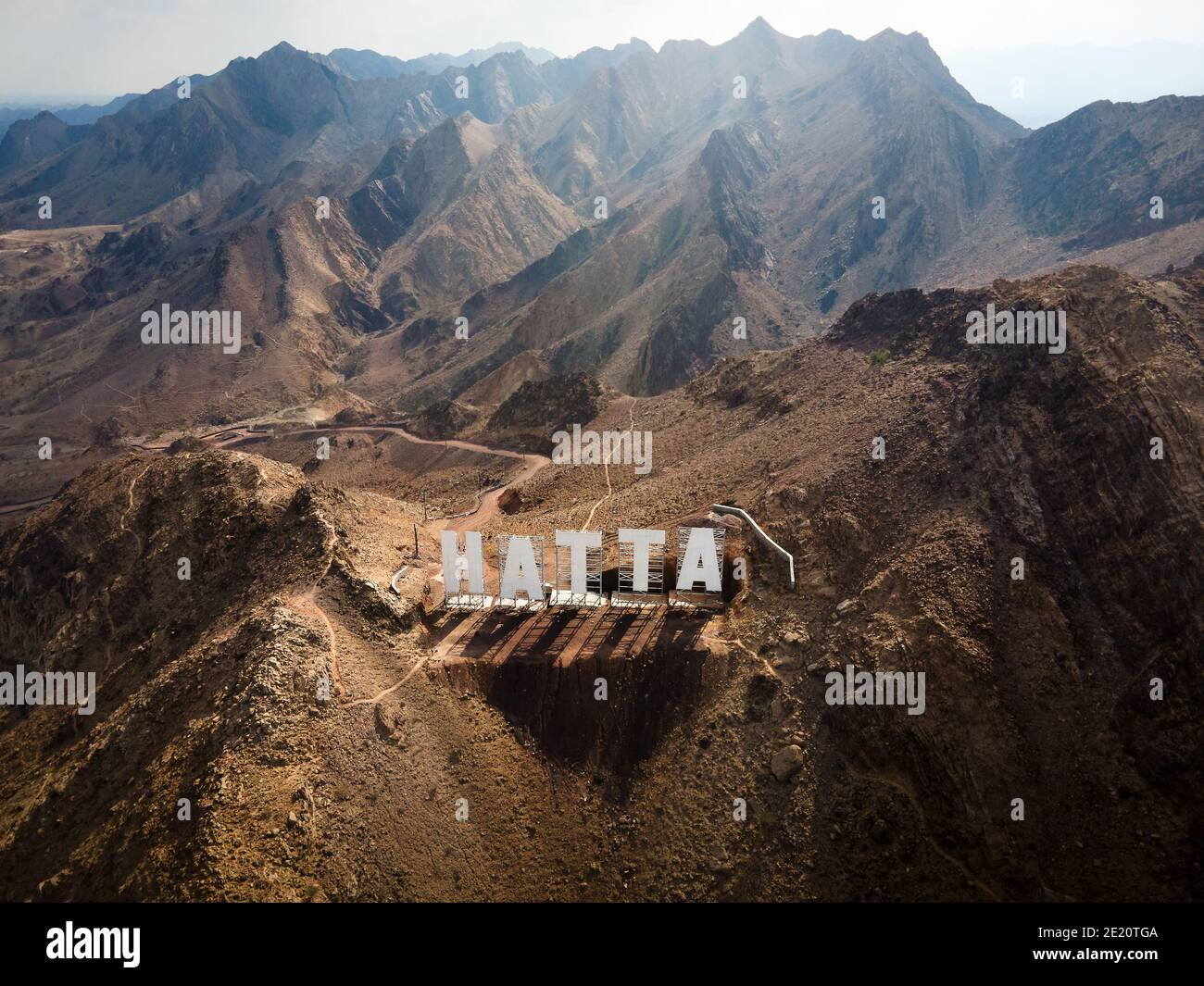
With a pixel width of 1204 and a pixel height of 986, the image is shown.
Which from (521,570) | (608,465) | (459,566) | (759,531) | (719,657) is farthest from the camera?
(608,465)

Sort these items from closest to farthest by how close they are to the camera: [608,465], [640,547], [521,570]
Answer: [521,570] < [640,547] < [608,465]

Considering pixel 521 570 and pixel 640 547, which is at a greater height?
pixel 640 547

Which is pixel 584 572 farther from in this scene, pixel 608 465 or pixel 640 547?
pixel 608 465

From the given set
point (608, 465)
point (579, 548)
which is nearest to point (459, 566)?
point (579, 548)

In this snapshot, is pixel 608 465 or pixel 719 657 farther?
pixel 608 465

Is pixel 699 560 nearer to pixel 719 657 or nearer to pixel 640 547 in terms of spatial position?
pixel 640 547

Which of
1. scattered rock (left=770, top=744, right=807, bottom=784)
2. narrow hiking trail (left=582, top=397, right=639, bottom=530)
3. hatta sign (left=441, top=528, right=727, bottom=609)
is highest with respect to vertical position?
narrow hiking trail (left=582, top=397, right=639, bottom=530)

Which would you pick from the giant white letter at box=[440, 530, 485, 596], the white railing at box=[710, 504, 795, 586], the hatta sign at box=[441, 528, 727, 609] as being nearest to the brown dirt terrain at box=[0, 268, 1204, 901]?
the white railing at box=[710, 504, 795, 586]

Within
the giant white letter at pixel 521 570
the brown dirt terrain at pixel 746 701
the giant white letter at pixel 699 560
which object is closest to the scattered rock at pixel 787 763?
the brown dirt terrain at pixel 746 701

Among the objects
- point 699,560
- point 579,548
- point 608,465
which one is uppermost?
point 608,465

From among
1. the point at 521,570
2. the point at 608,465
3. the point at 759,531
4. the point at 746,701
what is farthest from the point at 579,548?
the point at 608,465

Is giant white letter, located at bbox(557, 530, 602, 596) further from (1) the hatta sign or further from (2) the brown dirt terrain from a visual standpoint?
(2) the brown dirt terrain

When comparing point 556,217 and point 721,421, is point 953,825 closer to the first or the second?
point 721,421
